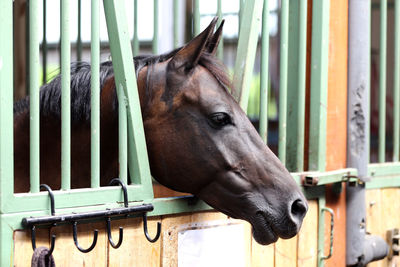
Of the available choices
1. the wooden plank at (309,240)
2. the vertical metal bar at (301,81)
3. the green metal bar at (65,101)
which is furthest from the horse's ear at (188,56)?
the wooden plank at (309,240)

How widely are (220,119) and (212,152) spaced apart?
104 millimetres

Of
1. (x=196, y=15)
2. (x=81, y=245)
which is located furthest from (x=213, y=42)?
(x=81, y=245)

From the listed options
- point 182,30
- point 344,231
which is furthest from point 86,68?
point 182,30

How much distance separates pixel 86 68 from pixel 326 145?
1200 mm

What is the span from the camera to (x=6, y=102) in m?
1.51

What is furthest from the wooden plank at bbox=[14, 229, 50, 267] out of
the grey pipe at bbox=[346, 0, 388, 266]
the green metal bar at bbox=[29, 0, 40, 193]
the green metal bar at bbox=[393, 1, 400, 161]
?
the green metal bar at bbox=[393, 1, 400, 161]

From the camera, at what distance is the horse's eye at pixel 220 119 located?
1.85 metres

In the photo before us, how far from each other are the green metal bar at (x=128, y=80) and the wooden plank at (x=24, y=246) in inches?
14.7

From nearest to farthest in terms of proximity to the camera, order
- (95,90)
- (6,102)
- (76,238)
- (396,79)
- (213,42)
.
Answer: (6,102) → (76,238) → (95,90) → (213,42) → (396,79)

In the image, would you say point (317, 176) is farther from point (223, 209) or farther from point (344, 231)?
point (223, 209)

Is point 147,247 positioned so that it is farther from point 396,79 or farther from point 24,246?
point 396,79

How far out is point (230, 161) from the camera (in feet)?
6.04

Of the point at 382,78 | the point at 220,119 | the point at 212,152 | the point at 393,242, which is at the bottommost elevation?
the point at 393,242

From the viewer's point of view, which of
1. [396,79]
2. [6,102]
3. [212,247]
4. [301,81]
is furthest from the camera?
[396,79]
